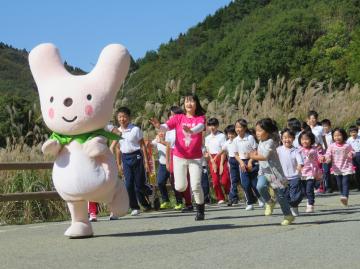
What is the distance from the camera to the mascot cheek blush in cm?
→ 858

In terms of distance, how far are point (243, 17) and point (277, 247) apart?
11501 centimetres

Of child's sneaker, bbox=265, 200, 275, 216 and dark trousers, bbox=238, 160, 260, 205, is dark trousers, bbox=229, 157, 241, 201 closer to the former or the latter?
dark trousers, bbox=238, 160, 260, 205

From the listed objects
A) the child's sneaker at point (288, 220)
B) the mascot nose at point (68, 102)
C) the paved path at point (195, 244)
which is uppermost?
the mascot nose at point (68, 102)

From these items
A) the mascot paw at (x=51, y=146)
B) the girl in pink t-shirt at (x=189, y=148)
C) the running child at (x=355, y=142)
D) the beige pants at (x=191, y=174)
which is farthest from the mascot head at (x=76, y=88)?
the running child at (x=355, y=142)

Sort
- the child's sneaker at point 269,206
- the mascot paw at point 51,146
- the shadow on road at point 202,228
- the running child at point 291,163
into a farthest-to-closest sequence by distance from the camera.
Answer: the running child at point 291,163 < the child's sneaker at point 269,206 < the shadow on road at point 202,228 < the mascot paw at point 51,146

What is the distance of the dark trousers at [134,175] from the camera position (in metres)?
12.3

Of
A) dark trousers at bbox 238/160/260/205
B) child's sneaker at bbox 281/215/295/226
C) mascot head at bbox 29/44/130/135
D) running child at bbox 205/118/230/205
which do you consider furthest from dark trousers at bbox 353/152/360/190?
mascot head at bbox 29/44/130/135

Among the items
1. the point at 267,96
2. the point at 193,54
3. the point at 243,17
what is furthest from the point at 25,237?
the point at 243,17

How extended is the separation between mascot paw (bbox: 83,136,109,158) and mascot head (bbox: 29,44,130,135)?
0.66 feet

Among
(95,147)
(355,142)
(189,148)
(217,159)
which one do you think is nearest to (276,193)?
(189,148)

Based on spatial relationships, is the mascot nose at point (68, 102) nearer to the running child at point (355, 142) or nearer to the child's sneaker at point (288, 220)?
the child's sneaker at point (288, 220)

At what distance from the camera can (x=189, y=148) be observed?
10461 millimetres

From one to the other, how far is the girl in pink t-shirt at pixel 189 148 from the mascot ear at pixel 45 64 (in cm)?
191

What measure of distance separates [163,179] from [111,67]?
5.14 meters
